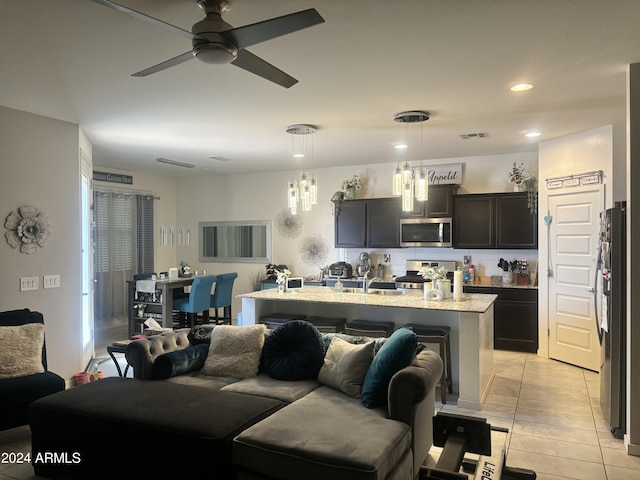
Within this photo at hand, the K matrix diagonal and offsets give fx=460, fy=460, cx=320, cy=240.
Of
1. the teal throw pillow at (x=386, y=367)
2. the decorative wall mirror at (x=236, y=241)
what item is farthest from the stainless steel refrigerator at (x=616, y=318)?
the decorative wall mirror at (x=236, y=241)

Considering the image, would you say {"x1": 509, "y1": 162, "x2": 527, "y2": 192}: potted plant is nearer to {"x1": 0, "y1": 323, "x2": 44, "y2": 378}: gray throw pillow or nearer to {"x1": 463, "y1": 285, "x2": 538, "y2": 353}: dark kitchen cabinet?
{"x1": 463, "y1": 285, "x2": 538, "y2": 353}: dark kitchen cabinet

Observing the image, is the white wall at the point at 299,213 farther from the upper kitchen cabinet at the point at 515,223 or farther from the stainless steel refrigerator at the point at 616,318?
the stainless steel refrigerator at the point at 616,318

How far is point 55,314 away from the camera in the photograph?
472 centimetres

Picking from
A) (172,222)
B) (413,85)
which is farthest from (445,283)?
(172,222)

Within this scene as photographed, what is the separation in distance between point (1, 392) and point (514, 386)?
4573 millimetres

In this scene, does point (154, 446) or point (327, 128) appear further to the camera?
point (327, 128)

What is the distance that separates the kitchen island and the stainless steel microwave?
1.82 meters

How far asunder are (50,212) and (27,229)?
0.98ft

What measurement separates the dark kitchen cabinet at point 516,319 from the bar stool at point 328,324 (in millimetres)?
2422

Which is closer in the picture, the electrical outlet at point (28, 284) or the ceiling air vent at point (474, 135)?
the electrical outlet at point (28, 284)

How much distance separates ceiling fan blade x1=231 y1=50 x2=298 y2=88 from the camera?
2422 mm

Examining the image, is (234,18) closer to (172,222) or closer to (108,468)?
(108,468)

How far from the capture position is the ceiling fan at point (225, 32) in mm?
1959

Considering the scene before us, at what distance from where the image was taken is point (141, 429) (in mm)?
2697
